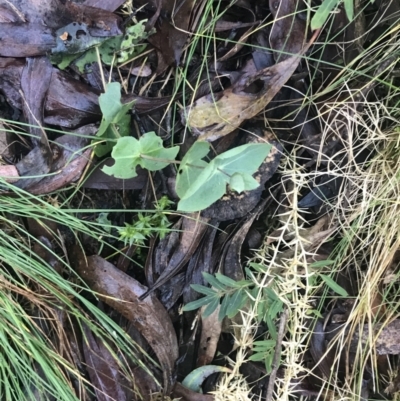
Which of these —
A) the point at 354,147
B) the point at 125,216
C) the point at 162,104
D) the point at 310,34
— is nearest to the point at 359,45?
the point at 310,34

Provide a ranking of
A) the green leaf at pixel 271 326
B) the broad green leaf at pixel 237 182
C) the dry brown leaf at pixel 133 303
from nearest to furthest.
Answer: the broad green leaf at pixel 237 182 → the green leaf at pixel 271 326 → the dry brown leaf at pixel 133 303

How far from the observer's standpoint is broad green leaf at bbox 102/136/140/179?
0.88m

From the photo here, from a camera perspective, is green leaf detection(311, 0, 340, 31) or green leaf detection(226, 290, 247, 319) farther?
green leaf detection(226, 290, 247, 319)

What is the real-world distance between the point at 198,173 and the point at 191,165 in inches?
0.8

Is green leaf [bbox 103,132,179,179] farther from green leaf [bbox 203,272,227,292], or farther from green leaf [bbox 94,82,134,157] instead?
green leaf [bbox 203,272,227,292]

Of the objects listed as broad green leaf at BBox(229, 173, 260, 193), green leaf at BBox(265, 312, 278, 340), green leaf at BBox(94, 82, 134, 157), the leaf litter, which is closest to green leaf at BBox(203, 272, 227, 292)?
the leaf litter

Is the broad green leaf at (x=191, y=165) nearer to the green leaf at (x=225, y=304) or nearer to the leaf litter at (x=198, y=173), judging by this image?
the leaf litter at (x=198, y=173)

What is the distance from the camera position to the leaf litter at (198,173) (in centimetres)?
96

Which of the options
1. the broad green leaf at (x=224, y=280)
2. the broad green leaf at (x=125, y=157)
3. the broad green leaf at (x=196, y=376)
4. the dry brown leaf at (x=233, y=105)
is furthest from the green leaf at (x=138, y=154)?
the broad green leaf at (x=196, y=376)

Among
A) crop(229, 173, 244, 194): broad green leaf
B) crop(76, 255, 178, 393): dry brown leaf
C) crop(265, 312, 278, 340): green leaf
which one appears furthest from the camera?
crop(76, 255, 178, 393): dry brown leaf

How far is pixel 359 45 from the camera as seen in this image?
0.98 m

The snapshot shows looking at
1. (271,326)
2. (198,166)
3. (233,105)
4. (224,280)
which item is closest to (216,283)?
(224,280)

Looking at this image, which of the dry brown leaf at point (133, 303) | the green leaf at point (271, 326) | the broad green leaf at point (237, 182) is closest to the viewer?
the broad green leaf at point (237, 182)

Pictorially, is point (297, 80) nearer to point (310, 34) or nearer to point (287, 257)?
point (310, 34)
